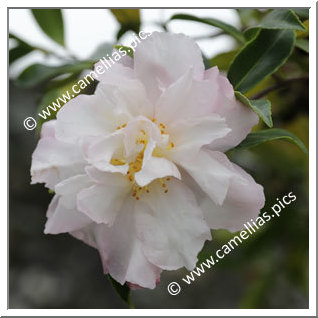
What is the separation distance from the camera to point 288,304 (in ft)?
6.51

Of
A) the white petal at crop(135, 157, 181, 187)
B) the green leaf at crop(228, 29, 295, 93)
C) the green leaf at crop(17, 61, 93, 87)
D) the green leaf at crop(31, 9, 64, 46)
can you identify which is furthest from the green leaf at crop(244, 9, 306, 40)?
the green leaf at crop(31, 9, 64, 46)

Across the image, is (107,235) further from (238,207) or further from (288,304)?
(288,304)

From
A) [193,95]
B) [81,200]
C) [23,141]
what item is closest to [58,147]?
[81,200]

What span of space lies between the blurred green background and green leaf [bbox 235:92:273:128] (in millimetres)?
75

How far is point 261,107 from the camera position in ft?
2.26

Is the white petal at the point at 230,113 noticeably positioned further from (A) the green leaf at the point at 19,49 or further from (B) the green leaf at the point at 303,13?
(A) the green leaf at the point at 19,49

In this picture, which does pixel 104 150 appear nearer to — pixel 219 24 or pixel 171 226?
pixel 171 226

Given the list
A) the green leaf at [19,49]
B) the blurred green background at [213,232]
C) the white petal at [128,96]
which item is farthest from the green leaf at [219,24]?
the green leaf at [19,49]

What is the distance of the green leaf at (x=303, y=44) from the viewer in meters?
0.88

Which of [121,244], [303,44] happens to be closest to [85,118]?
[121,244]

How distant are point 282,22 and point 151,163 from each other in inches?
12.2

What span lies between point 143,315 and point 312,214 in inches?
13.2

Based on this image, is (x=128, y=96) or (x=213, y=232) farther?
(x=213, y=232)

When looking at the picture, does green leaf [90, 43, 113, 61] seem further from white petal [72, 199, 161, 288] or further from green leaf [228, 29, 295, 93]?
white petal [72, 199, 161, 288]
